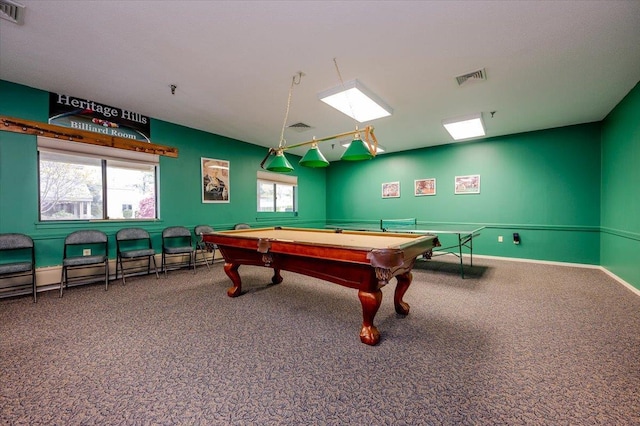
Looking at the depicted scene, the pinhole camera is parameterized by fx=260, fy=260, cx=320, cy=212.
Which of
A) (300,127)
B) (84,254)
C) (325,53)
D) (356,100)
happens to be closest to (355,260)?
(325,53)

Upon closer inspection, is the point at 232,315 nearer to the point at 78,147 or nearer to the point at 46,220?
the point at 46,220

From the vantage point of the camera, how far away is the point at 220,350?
7.06ft

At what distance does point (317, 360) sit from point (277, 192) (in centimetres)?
580

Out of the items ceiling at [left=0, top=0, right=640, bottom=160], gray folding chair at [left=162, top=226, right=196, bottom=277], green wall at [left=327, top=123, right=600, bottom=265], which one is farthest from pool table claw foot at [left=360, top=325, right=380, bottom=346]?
green wall at [left=327, top=123, right=600, bottom=265]

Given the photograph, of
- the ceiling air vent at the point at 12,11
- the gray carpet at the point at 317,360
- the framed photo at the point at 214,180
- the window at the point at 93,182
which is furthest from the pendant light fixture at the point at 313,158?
the window at the point at 93,182

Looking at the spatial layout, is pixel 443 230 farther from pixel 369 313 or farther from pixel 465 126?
pixel 369 313

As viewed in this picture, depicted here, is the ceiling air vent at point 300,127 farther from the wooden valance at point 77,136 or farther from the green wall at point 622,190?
the green wall at point 622,190

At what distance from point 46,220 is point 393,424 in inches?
202

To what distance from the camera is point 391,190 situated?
736 cm

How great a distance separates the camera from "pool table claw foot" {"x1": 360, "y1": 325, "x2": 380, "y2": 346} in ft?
7.32

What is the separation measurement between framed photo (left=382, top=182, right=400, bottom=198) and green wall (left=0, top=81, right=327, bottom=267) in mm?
2160

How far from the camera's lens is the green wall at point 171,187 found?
139 inches

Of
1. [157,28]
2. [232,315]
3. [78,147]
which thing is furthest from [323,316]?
[78,147]

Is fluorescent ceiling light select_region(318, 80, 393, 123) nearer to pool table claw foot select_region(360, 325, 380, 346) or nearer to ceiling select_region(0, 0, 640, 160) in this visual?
ceiling select_region(0, 0, 640, 160)
